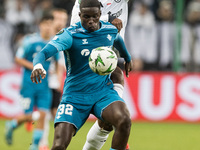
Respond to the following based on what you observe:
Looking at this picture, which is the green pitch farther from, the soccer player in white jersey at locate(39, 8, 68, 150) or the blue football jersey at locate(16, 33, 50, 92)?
the blue football jersey at locate(16, 33, 50, 92)

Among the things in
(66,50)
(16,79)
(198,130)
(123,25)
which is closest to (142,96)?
(198,130)

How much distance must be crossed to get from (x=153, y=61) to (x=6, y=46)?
13.0ft

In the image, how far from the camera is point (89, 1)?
5.93 metres

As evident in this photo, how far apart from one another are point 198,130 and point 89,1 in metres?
7.43

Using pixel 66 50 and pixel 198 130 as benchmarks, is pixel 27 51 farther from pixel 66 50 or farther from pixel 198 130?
pixel 198 130

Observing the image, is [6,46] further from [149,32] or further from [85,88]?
[85,88]

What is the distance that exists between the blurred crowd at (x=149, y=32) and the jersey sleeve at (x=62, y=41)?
A: 27.3 feet

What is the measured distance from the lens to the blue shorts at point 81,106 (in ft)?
19.6

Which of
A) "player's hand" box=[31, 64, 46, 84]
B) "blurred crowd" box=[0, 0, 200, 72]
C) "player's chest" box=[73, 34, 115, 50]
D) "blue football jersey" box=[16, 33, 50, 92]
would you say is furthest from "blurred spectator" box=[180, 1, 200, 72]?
"player's hand" box=[31, 64, 46, 84]

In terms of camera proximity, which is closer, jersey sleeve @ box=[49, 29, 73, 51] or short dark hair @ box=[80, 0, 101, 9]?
jersey sleeve @ box=[49, 29, 73, 51]

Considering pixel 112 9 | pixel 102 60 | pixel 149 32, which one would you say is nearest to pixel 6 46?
pixel 149 32

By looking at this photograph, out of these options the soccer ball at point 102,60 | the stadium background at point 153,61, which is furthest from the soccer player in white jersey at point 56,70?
the soccer ball at point 102,60

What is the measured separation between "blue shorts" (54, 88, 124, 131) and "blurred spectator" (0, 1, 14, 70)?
26.6ft

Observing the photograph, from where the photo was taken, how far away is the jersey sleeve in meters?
5.71
